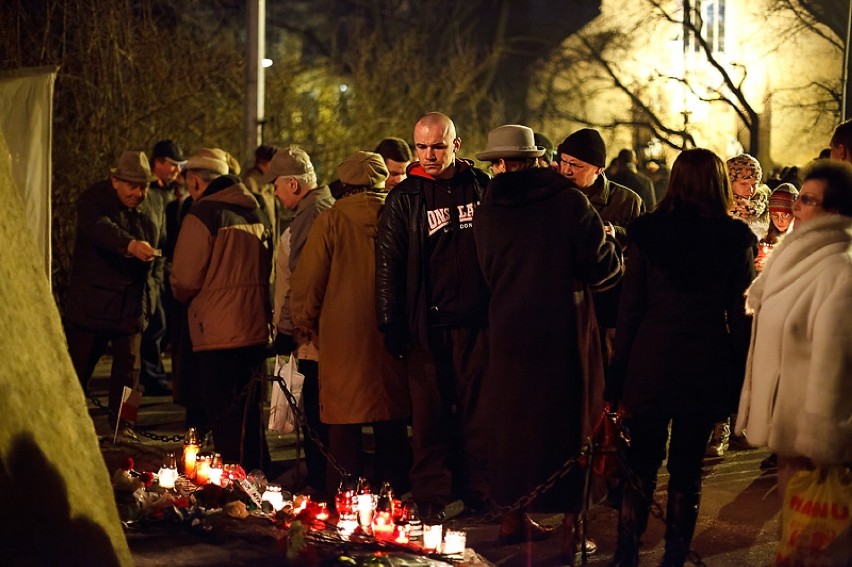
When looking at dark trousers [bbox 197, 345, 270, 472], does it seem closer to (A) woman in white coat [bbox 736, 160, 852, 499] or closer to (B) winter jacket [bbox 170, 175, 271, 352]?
(B) winter jacket [bbox 170, 175, 271, 352]

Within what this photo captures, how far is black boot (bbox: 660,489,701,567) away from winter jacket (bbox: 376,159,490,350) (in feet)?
5.67

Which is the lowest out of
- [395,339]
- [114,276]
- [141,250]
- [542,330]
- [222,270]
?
[395,339]

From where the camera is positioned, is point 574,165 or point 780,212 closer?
point 574,165

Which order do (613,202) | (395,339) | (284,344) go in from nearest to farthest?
(395,339)
(284,344)
(613,202)

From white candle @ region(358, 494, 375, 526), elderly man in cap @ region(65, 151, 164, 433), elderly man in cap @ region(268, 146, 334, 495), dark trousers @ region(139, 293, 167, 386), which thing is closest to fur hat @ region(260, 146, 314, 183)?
elderly man in cap @ region(268, 146, 334, 495)

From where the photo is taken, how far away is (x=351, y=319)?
735 centimetres

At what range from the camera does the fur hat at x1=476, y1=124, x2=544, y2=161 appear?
6594 mm

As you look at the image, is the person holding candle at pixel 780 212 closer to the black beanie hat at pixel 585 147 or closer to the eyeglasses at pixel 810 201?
the black beanie hat at pixel 585 147

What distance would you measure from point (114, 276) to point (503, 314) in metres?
4.23

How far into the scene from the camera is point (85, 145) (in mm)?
15664

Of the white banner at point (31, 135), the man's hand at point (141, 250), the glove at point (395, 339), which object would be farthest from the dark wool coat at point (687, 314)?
the white banner at point (31, 135)

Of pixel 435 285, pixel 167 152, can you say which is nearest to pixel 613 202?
pixel 435 285

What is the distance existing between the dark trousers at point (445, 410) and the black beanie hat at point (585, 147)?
1394 mm

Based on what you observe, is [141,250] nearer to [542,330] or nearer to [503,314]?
[503,314]
